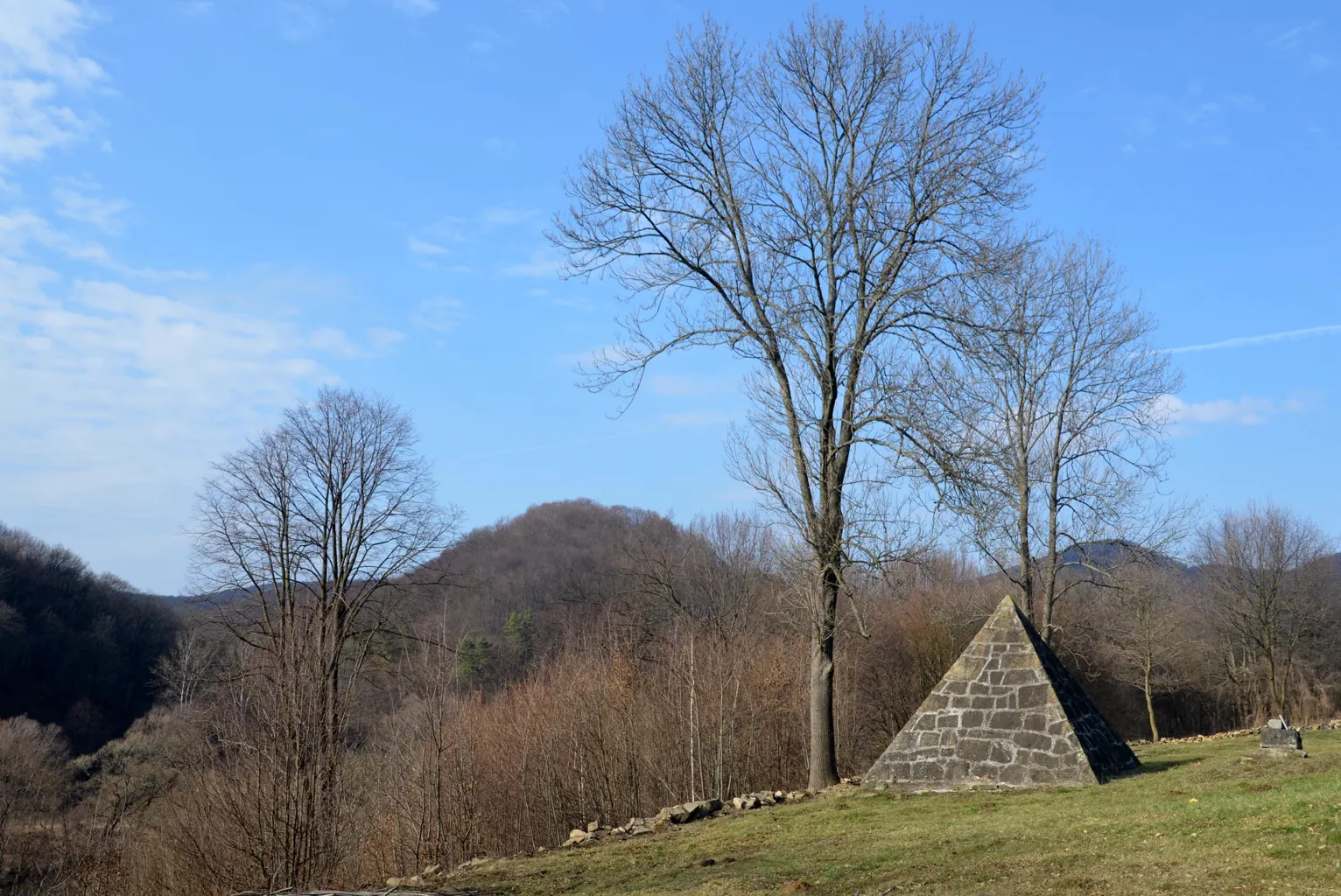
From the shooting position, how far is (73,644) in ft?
161

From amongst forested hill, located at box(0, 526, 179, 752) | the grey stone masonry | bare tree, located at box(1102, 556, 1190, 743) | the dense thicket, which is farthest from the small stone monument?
forested hill, located at box(0, 526, 179, 752)

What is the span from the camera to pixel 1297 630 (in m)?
35.7

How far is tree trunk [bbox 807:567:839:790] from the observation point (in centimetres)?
1420

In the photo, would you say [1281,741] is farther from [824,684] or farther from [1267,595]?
[1267,595]

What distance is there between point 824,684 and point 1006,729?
2.96m

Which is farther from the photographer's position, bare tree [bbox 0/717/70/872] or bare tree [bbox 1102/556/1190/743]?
bare tree [bbox 1102/556/1190/743]

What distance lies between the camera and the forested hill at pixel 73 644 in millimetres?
45594

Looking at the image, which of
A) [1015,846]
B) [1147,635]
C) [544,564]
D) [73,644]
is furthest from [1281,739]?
[73,644]

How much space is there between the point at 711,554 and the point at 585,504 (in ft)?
123

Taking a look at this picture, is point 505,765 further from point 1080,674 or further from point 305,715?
point 1080,674

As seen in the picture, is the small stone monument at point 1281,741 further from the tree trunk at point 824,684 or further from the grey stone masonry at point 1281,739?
the tree trunk at point 824,684

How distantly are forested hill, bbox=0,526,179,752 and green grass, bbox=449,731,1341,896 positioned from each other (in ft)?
142

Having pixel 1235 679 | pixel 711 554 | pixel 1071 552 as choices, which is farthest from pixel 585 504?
pixel 1071 552

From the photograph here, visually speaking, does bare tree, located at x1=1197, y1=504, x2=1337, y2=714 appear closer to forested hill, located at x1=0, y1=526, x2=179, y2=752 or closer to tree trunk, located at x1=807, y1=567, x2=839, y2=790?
tree trunk, located at x1=807, y1=567, x2=839, y2=790
